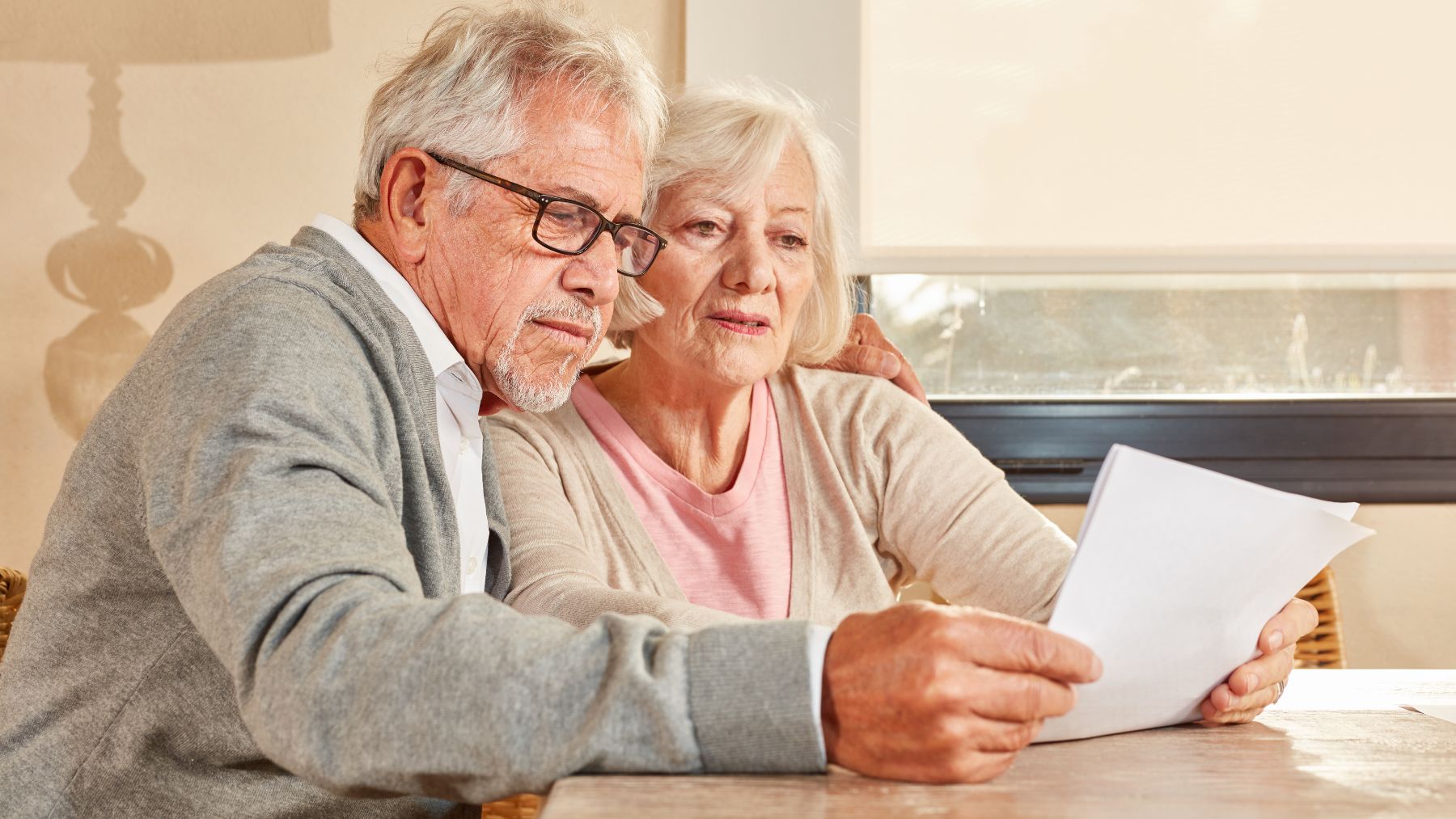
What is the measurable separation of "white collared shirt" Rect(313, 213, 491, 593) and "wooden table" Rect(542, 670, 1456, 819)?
60 centimetres

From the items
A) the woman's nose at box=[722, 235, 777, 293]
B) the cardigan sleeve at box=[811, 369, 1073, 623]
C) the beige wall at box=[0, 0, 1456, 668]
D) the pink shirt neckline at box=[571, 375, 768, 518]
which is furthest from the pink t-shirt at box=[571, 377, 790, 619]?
the beige wall at box=[0, 0, 1456, 668]

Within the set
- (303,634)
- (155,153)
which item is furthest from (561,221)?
(155,153)

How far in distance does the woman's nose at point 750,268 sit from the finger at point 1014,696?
973mm

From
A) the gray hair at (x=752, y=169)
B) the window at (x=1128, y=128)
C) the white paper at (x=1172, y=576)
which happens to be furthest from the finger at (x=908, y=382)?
the white paper at (x=1172, y=576)

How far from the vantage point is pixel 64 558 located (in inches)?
38.1

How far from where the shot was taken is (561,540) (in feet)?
4.62

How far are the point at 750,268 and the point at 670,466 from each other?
0.99 feet

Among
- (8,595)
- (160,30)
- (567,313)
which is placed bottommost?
(8,595)

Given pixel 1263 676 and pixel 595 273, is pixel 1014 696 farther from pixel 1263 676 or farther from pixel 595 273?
pixel 595 273

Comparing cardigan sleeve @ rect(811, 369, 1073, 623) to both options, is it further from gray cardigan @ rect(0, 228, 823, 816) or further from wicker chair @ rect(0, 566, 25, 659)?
wicker chair @ rect(0, 566, 25, 659)

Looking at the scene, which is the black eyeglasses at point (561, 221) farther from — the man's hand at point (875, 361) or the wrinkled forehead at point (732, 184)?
the man's hand at point (875, 361)

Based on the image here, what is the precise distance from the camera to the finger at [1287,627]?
3.28 feet

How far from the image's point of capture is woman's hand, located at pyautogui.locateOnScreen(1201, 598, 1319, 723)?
97 centimetres

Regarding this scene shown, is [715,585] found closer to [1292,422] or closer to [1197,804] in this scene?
[1197,804]
